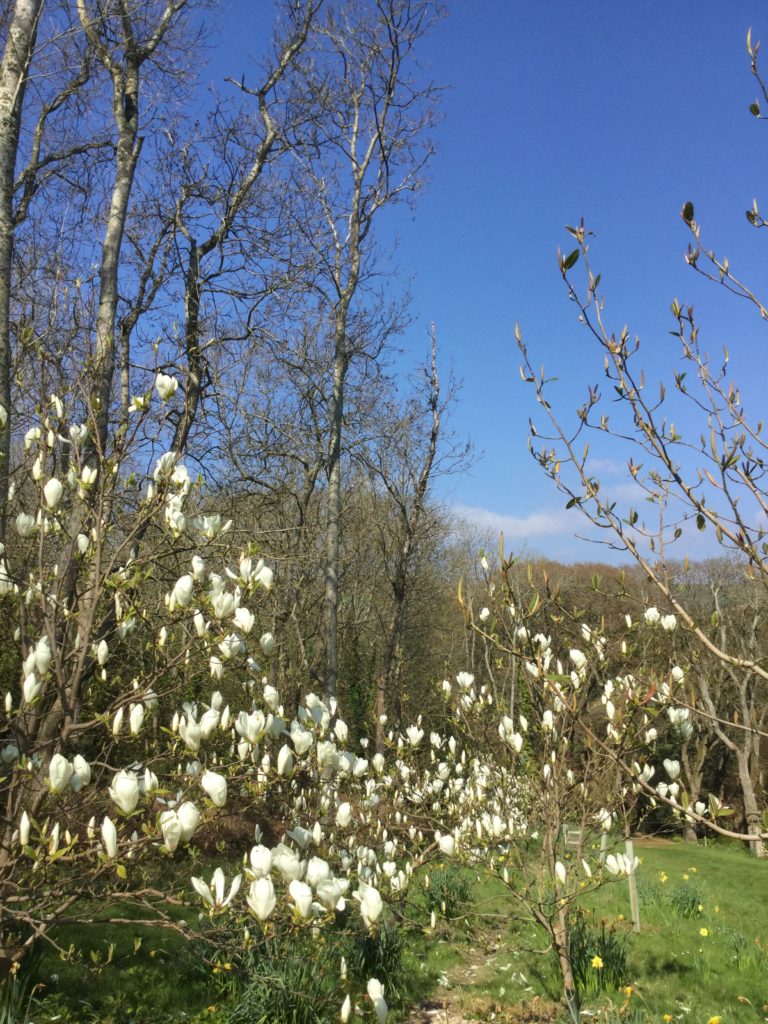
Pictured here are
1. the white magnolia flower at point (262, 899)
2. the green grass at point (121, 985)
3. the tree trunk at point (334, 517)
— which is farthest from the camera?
the tree trunk at point (334, 517)

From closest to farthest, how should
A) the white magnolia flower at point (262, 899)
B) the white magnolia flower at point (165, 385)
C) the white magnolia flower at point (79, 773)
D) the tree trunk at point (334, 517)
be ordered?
the white magnolia flower at point (262, 899) < the white magnolia flower at point (79, 773) < the white magnolia flower at point (165, 385) < the tree trunk at point (334, 517)

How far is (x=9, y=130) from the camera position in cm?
495

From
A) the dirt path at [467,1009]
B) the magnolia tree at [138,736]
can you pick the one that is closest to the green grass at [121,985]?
the magnolia tree at [138,736]

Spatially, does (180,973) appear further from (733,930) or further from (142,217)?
(142,217)

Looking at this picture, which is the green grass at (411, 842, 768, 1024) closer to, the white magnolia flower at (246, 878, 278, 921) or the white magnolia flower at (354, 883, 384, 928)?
the white magnolia flower at (354, 883, 384, 928)

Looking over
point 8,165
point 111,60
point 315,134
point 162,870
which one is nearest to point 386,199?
point 315,134

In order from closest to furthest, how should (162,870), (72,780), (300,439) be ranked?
(72,780) < (162,870) < (300,439)

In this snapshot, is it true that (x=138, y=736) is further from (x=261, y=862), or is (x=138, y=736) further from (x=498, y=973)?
(x=498, y=973)

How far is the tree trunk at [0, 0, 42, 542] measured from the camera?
4.66 meters

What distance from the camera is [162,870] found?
7520 mm

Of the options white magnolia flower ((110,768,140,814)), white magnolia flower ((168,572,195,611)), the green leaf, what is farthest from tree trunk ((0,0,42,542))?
the green leaf

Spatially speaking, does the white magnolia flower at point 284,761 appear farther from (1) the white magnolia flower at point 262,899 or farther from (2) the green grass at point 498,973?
(2) the green grass at point 498,973

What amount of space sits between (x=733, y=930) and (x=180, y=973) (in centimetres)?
552

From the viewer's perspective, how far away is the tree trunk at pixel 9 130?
4656mm
